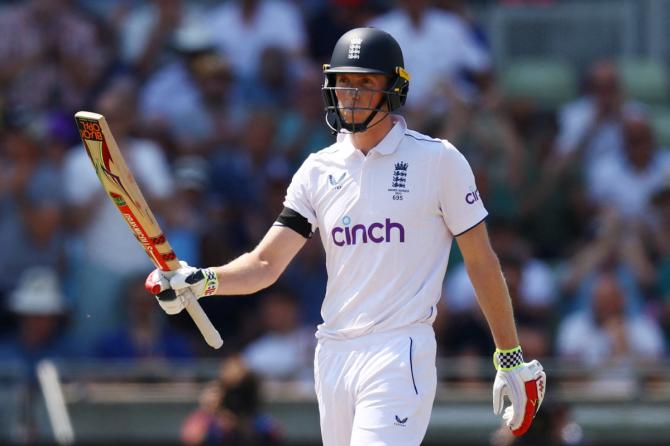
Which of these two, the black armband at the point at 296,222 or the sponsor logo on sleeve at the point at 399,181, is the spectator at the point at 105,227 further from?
the sponsor logo on sleeve at the point at 399,181

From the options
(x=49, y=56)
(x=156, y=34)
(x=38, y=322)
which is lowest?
(x=38, y=322)

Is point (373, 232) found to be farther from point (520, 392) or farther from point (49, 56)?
point (49, 56)

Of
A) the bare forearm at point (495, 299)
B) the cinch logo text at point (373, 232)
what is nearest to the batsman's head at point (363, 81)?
the cinch logo text at point (373, 232)

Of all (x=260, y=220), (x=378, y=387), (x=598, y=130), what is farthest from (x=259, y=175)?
(x=378, y=387)

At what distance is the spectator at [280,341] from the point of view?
9.69m

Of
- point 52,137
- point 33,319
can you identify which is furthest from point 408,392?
point 52,137

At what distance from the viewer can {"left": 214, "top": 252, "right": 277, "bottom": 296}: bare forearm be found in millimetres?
5711

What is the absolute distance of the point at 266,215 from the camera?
10.4 meters

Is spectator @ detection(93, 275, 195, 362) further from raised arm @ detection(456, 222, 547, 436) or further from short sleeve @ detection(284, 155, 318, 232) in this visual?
raised arm @ detection(456, 222, 547, 436)

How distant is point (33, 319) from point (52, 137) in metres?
1.44

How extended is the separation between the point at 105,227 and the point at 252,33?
2295 millimetres

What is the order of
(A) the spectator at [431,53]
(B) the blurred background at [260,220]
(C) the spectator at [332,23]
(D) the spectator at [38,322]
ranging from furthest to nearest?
(C) the spectator at [332,23] → (A) the spectator at [431,53] → (D) the spectator at [38,322] → (B) the blurred background at [260,220]

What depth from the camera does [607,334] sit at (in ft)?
32.2

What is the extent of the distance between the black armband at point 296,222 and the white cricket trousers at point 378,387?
49cm
